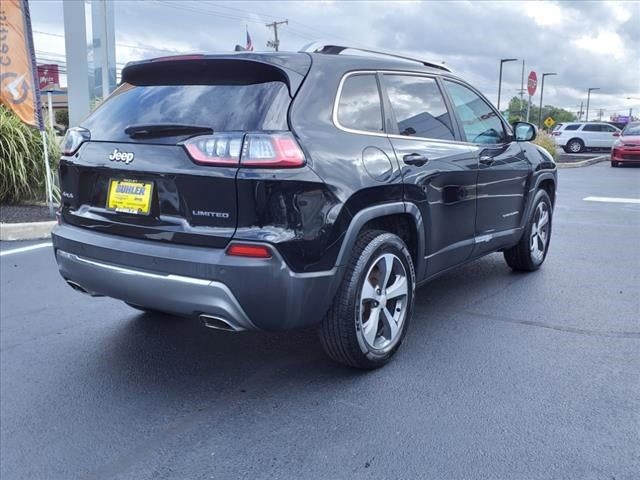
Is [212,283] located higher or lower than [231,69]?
lower

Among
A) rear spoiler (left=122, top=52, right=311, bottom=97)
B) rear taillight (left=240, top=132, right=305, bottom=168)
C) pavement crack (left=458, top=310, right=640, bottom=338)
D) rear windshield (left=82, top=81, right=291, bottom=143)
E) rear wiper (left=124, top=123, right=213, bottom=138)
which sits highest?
rear spoiler (left=122, top=52, right=311, bottom=97)

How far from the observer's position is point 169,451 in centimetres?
276

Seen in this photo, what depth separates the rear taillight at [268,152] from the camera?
2846mm

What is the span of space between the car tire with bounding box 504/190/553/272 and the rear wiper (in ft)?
11.3

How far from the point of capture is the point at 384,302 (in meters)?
3.52

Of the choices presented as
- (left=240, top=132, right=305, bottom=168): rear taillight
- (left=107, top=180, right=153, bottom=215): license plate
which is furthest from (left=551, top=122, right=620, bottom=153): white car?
(left=107, top=180, right=153, bottom=215): license plate

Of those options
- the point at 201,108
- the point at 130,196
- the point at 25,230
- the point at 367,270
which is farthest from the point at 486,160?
the point at 25,230

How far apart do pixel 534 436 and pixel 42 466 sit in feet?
7.32

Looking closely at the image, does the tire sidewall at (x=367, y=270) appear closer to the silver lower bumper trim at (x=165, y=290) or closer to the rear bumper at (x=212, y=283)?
the rear bumper at (x=212, y=283)

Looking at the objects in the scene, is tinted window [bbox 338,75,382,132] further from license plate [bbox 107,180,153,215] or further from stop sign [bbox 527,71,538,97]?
stop sign [bbox 527,71,538,97]

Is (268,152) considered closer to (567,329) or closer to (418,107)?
(418,107)

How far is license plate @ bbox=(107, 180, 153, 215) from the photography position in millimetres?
3068

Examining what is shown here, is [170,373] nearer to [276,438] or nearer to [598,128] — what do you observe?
[276,438]

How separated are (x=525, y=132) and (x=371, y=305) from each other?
251 cm
